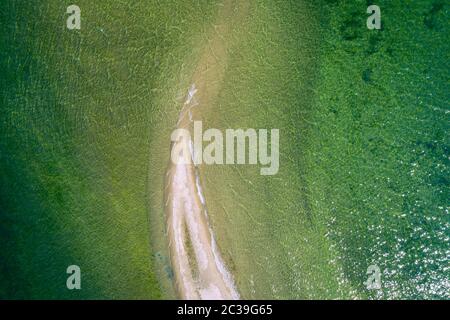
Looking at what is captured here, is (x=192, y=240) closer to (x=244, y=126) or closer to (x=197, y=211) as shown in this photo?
(x=197, y=211)

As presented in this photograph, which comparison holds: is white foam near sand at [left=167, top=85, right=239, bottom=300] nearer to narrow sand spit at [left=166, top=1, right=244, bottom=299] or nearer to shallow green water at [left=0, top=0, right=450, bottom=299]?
narrow sand spit at [left=166, top=1, right=244, bottom=299]

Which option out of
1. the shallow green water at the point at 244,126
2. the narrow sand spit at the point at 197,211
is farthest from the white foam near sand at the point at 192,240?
the shallow green water at the point at 244,126

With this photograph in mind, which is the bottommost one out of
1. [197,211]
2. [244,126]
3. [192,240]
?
[192,240]

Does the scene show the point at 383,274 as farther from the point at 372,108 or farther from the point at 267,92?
the point at 267,92

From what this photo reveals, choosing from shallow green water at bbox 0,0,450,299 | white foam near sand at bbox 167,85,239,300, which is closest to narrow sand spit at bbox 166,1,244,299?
white foam near sand at bbox 167,85,239,300

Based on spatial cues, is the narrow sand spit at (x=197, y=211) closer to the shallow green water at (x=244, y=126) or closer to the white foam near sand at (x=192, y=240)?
the white foam near sand at (x=192, y=240)

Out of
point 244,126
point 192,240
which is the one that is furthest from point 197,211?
point 244,126

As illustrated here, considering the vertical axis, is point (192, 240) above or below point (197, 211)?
below

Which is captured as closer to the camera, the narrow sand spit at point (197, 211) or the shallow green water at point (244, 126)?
the shallow green water at point (244, 126)
